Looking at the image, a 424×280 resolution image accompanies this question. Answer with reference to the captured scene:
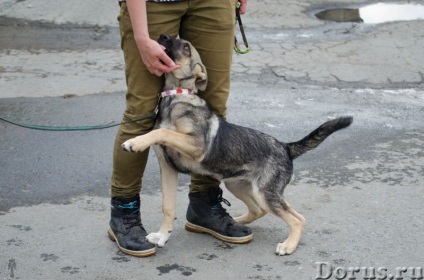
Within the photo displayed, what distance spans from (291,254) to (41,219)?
4.90ft

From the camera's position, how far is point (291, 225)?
153 inches

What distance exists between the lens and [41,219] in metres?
4.20

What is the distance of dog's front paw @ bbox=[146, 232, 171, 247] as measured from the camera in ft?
12.5

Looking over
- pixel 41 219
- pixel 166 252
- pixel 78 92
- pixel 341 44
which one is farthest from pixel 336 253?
pixel 341 44

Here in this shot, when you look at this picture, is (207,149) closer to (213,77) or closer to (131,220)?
(213,77)

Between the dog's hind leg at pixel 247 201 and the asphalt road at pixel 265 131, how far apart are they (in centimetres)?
10

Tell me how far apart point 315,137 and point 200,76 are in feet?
2.56

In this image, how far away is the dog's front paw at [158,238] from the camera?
12.5 ft

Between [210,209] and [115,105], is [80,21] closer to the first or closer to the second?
[115,105]

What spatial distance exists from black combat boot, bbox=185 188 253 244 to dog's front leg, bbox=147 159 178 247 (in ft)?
0.85

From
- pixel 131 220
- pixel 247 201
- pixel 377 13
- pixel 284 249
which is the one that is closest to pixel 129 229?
pixel 131 220

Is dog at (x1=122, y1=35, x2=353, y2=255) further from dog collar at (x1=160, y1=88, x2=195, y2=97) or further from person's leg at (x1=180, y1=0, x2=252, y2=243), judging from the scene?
person's leg at (x1=180, y1=0, x2=252, y2=243)

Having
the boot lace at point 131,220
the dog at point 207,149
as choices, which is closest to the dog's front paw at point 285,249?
the dog at point 207,149

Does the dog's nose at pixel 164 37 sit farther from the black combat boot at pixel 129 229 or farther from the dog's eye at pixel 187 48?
the black combat boot at pixel 129 229
